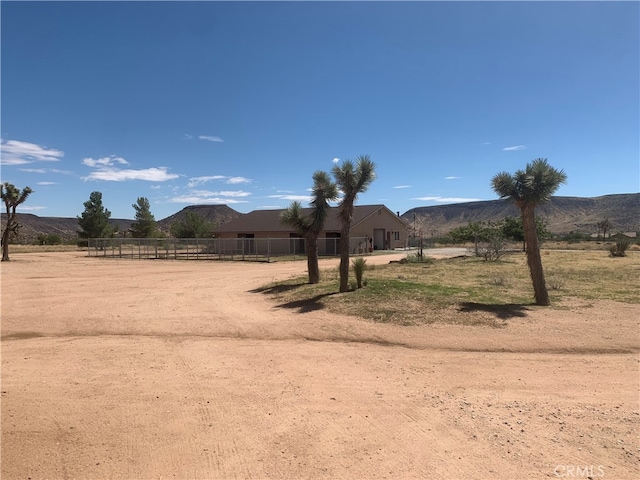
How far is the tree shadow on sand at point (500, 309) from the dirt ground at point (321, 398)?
1.34 feet

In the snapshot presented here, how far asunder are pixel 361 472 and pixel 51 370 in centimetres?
576

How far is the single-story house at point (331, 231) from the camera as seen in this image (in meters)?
46.9

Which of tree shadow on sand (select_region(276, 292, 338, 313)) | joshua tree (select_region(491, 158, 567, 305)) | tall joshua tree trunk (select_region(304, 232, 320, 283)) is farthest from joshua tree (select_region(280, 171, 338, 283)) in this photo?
joshua tree (select_region(491, 158, 567, 305))

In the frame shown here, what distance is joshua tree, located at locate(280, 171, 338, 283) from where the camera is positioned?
1805 cm

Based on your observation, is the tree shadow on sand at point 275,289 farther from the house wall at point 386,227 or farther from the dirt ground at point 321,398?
the house wall at point 386,227

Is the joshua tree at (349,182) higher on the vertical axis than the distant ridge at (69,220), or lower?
lower

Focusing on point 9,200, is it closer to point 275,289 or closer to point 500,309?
point 275,289

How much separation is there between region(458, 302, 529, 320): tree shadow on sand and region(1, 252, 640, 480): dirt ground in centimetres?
41

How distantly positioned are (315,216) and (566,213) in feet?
471

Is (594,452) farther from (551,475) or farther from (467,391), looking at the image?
(467,391)

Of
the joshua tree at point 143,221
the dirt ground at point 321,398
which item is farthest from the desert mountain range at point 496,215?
the dirt ground at point 321,398

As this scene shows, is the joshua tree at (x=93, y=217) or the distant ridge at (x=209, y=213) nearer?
the joshua tree at (x=93, y=217)

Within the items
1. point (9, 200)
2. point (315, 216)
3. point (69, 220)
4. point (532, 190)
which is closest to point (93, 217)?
point (9, 200)

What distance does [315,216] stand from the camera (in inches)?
733
